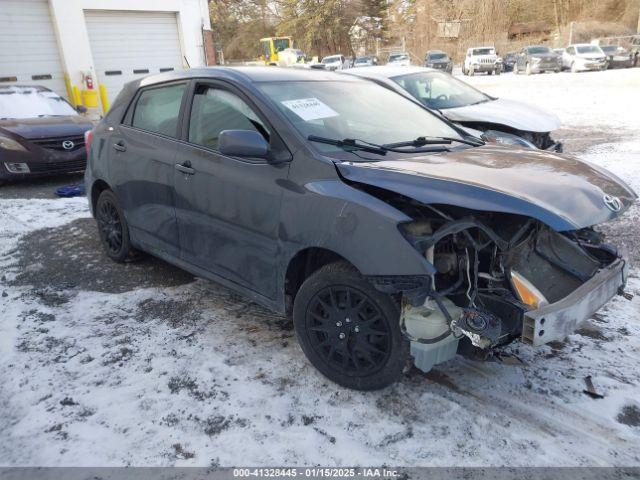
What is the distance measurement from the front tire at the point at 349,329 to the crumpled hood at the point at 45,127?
22.4 ft

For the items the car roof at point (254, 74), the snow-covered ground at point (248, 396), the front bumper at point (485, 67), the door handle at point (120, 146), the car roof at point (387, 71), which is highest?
the car roof at point (254, 74)

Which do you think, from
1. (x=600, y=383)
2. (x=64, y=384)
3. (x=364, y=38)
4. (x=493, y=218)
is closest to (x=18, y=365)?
(x=64, y=384)

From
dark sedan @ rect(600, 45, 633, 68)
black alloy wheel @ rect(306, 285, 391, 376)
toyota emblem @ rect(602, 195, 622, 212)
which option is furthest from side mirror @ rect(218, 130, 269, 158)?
dark sedan @ rect(600, 45, 633, 68)

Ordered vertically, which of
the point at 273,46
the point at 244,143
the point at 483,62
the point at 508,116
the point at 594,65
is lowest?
the point at 594,65

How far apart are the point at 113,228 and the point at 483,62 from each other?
3162cm

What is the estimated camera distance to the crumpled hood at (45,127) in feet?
26.1

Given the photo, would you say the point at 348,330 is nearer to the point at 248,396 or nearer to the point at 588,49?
the point at 248,396

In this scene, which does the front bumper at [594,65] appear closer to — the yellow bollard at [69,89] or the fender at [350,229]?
the yellow bollard at [69,89]

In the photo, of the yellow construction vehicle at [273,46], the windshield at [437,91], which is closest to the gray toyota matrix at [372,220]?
the windshield at [437,91]

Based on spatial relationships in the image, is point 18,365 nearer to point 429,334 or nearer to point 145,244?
point 145,244

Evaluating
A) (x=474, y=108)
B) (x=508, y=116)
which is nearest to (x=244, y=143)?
(x=508, y=116)

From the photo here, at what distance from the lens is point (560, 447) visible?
250 cm

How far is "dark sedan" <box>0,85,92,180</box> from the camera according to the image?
25.8ft

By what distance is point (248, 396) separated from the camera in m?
2.93
